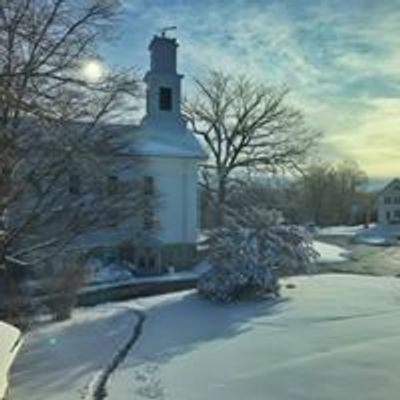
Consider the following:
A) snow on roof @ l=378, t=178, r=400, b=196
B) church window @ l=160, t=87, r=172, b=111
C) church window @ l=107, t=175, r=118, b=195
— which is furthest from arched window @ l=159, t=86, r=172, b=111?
snow on roof @ l=378, t=178, r=400, b=196

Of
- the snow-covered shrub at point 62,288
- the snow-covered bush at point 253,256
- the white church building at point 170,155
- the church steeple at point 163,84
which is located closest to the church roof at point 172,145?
the white church building at point 170,155

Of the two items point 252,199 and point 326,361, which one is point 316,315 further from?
point 252,199

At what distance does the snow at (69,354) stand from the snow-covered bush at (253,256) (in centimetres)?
206

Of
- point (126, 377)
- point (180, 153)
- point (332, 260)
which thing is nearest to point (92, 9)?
point (126, 377)

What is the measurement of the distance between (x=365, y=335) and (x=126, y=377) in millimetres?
4201

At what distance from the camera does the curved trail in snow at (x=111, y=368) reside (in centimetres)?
847

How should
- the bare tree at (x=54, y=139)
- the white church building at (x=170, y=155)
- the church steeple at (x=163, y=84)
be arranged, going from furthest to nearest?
the church steeple at (x=163, y=84)
the white church building at (x=170, y=155)
the bare tree at (x=54, y=139)

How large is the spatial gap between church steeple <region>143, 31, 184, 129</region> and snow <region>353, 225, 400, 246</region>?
23965 mm

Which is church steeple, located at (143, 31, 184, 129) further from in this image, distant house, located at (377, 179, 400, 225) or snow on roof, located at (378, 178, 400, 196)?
snow on roof, located at (378, 178, 400, 196)

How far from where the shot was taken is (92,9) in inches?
510

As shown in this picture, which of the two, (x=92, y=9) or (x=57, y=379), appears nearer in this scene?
(x=57, y=379)

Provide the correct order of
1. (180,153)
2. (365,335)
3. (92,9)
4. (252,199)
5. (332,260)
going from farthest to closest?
(252,199)
(332,260)
(180,153)
(92,9)
(365,335)

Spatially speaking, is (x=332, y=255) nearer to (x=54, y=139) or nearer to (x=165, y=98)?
(x=165, y=98)

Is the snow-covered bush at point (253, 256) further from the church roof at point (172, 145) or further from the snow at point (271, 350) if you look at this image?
the church roof at point (172, 145)
